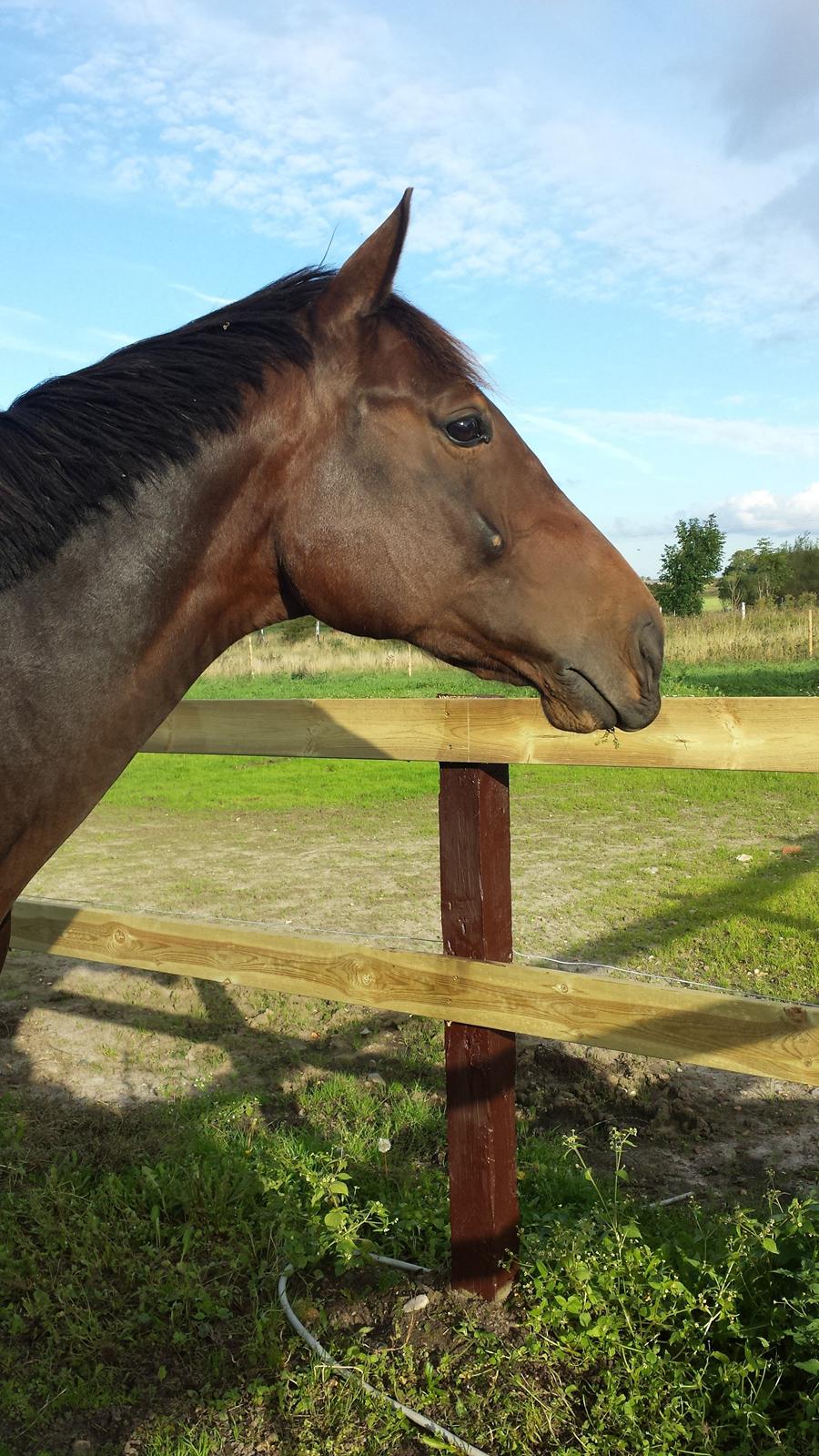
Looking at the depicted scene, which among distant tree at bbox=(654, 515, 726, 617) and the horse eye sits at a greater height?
distant tree at bbox=(654, 515, 726, 617)

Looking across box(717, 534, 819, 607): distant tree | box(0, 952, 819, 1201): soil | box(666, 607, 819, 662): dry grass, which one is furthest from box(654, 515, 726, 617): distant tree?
box(0, 952, 819, 1201): soil

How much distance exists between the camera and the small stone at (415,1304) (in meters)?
2.67

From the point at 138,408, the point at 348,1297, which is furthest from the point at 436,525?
the point at 348,1297

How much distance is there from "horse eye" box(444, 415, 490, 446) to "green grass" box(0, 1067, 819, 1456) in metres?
1.91

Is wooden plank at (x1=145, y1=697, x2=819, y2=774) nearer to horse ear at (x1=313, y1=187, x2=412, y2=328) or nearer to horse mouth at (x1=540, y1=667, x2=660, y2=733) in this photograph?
horse mouth at (x1=540, y1=667, x2=660, y2=733)

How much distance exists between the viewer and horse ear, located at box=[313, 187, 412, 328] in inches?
69.1

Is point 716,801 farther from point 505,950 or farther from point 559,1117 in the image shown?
point 505,950

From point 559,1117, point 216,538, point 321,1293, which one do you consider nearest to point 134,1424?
point 321,1293

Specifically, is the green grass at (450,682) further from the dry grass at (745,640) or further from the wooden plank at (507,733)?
the wooden plank at (507,733)

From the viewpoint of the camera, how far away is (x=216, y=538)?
5.91 ft

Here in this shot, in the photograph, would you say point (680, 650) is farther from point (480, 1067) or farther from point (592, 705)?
point (592, 705)

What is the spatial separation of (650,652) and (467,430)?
58 centimetres

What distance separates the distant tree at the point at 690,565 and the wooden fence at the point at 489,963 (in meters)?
37.3

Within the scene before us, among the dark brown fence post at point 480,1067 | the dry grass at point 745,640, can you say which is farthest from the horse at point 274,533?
the dry grass at point 745,640
